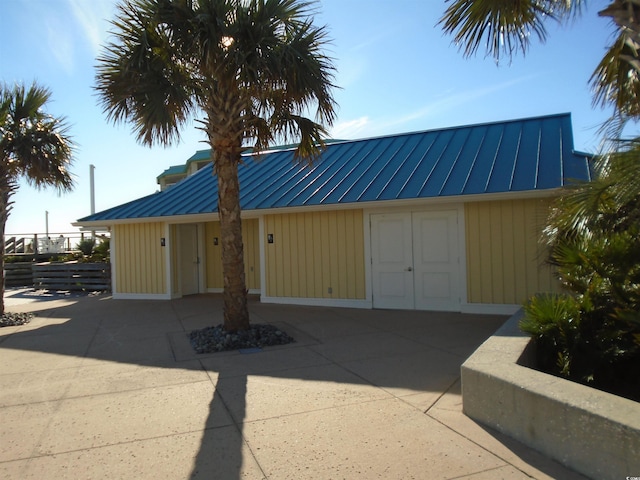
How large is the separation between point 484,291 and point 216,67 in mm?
6908

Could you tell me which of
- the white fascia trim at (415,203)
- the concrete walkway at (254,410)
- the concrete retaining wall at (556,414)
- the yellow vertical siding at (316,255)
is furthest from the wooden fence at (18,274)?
the concrete retaining wall at (556,414)

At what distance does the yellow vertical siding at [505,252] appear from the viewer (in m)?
9.88

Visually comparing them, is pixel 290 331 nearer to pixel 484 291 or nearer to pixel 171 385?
pixel 171 385

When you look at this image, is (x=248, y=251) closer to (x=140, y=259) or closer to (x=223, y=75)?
(x=140, y=259)

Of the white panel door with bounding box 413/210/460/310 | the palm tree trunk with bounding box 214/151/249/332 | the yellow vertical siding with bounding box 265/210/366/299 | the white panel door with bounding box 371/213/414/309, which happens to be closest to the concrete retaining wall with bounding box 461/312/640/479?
the palm tree trunk with bounding box 214/151/249/332

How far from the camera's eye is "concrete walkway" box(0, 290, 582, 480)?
379 centimetres

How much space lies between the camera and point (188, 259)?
50.2ft

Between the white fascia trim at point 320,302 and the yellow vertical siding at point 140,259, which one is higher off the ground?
the yellow vertical siding at point 140,259

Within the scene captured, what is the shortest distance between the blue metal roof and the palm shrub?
13.8 feet

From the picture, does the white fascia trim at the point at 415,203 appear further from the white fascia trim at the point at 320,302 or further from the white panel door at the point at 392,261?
the white fascia trim at the point at 320,302

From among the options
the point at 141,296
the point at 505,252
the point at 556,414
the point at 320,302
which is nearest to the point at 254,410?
the point at 556,414

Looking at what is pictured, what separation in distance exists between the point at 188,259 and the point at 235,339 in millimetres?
8004

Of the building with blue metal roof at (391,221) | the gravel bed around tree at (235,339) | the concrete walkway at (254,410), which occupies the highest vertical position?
the building with blue metal roof at (391,221)

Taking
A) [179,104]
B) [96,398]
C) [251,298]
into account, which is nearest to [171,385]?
[96,398]
